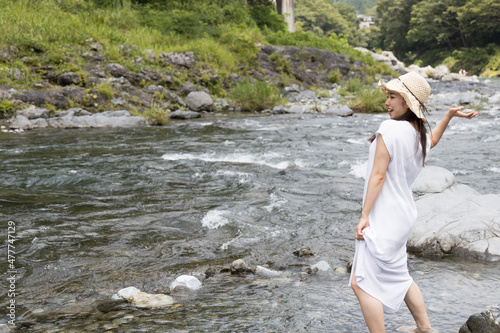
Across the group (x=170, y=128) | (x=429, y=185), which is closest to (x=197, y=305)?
(x=429, y=185)

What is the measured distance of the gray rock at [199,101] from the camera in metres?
17.2

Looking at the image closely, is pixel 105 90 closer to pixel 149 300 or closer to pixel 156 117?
pixel 156 117

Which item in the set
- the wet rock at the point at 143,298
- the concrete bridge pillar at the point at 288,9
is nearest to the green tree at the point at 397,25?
the concrete bridge pillar at the point at 288,9

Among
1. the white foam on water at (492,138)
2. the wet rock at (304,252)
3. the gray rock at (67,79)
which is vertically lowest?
the white foam on water at (492,138)

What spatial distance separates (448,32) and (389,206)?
65.9 m

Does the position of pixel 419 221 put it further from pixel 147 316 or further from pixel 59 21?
pixel 59 21

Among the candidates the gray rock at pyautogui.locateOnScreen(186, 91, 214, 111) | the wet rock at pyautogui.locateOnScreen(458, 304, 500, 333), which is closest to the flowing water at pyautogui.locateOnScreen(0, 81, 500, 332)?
the wet rock at pyautogui.locateOnScreen(458, 304, 500, 333)

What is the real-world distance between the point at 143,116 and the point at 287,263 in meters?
11.2

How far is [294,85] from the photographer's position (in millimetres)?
22062

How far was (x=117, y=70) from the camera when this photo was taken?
17.3 m

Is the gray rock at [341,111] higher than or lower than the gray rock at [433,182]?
lower

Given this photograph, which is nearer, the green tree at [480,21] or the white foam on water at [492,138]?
the white foam on water at [492,138]

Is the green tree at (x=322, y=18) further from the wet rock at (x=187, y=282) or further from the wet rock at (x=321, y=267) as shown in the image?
the wet rock at (x=187, y=282)

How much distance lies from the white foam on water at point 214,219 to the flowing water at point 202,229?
0.03 meters
